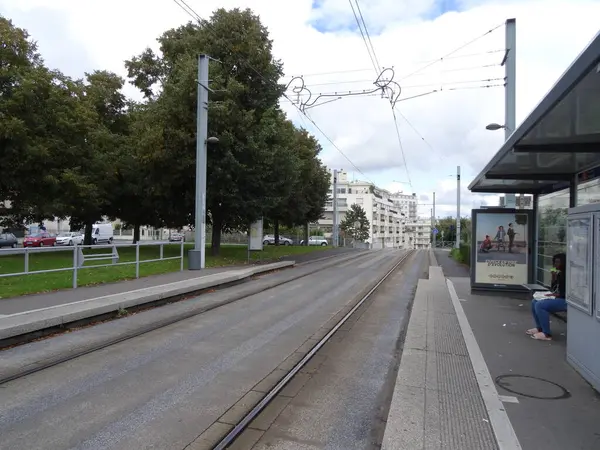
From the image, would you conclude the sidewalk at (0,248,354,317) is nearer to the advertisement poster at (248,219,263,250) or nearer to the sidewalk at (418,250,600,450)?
the sidewalk at (418,250,600,450)

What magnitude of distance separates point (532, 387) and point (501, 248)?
25.8 ft

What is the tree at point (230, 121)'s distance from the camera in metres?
20.7

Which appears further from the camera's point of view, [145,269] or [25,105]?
[25,105]

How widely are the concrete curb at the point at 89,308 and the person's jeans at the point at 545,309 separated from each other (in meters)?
7.73

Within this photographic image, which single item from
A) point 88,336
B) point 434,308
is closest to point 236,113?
point 434,308

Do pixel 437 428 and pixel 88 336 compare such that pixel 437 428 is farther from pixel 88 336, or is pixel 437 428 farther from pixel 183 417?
pixel 88 336

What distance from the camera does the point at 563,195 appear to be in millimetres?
11297

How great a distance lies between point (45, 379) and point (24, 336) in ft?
6.92

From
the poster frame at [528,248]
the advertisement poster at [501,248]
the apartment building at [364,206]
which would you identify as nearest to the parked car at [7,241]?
the poster frame at [528,248]

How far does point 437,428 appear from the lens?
428 centimetres

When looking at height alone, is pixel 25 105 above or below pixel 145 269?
above

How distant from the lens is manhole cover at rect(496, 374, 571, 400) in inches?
205

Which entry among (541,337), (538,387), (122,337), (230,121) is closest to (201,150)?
(230,121)

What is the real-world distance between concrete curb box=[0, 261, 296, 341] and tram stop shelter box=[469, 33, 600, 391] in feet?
25.6
